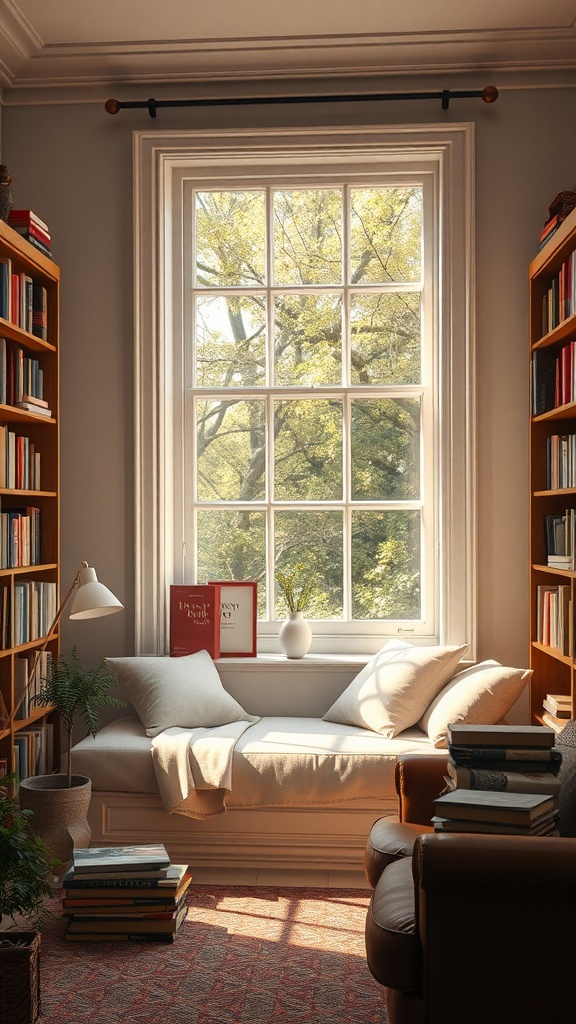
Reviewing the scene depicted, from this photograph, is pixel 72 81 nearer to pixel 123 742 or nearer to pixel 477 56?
pixel 477 56

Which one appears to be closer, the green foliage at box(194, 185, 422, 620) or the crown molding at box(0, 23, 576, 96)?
the crown molding at box(0, 23, 576, 96)

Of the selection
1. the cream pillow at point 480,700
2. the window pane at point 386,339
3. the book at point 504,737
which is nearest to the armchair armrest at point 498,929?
the book at point 504,737

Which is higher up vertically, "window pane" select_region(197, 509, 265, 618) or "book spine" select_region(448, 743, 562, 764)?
"window pane" select_region(197, 509, 265, 618)

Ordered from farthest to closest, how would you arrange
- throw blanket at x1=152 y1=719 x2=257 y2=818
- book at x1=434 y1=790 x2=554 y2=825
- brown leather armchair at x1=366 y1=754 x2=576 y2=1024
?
throw blanket at x1=152 y1=719 x2=257 y2=818
book at x1=434 y1=790 x2=554 y2=825
brown leather armchair at x1=366 y1=754 x2=576 y2=1024

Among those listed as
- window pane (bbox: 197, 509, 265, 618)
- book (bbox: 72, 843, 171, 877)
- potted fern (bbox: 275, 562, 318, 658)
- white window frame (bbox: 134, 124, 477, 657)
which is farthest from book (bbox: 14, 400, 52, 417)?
book (bbox: 72, 843, 171, 877)

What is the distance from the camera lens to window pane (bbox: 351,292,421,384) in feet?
14.8

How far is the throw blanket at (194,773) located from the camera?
3564 millimetres

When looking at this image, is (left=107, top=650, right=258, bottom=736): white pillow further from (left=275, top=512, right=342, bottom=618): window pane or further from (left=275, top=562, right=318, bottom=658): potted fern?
(left=275, top=512, right=342, bottom=618): window pane

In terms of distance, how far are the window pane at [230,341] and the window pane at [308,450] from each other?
0.82 feet

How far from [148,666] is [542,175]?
285 centimetres

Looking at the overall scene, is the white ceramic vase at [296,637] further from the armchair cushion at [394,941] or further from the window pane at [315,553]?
the armchair cushion at [394,941]

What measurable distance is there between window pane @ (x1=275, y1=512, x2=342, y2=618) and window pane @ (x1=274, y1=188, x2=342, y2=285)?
3.84 feet

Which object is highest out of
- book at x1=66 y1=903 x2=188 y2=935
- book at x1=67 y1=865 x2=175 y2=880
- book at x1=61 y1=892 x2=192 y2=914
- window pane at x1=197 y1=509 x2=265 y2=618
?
window pane at x1=197 y1=509 x2=265 y2=618

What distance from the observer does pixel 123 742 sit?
3.77m
